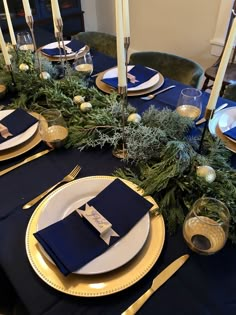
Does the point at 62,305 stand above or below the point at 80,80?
below

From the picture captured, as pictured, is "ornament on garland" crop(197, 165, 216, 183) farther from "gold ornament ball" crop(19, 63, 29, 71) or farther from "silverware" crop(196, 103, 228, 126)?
"gold ornament ball" crop(19, 63, 29, 71)

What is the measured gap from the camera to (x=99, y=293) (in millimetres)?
528

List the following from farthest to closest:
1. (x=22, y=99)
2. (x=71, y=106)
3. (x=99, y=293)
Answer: (x=22, y=99), (x=71, y=106), (x=99, y=293)

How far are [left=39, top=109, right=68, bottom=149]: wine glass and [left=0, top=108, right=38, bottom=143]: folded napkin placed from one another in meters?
0.11

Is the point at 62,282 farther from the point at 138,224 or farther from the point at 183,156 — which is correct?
the point at 183,156

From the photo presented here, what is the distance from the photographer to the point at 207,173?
0.67 meters

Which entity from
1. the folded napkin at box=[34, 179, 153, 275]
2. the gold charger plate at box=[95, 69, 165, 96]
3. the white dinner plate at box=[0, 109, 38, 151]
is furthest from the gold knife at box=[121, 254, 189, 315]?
the gold charger plate at box=[95, 69, 165, 96]

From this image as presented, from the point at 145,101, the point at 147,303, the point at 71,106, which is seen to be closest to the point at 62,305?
the point at 147,303

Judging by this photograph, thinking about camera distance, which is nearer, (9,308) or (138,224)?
(138,224)

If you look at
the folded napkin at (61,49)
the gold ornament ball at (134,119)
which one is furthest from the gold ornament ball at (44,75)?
the gold ornament ball at (134,119)

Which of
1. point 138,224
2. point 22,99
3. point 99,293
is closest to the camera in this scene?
point 99,293

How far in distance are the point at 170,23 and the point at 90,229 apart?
8.72 ft

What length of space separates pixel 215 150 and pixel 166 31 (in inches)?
95.7

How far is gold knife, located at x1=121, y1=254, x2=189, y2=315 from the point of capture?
20.4 inches
